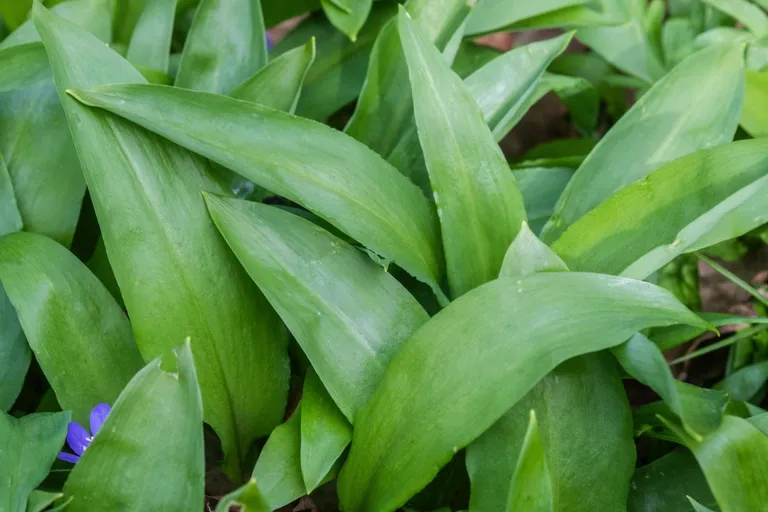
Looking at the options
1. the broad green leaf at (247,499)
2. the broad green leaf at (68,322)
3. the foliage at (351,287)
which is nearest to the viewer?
the broad green leaf at (247,499)

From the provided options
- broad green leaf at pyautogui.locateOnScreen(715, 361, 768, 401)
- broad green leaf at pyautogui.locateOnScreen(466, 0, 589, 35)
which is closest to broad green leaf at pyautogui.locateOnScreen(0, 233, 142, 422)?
broad green leaf at pyautogui.locateOnScreen(466, 0, 589, 35)

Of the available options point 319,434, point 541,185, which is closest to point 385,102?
point 541,185

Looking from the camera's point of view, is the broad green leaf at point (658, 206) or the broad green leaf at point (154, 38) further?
the broad green leaf at point (154, 38)

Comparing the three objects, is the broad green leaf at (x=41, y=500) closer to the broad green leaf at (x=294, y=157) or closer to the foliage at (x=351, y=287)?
the foliage at (x=351, y=287)

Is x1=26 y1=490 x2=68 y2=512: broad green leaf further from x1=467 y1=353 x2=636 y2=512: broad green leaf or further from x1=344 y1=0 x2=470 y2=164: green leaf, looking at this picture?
x1=344 y1=0 x2=470 y2=164: green leaf

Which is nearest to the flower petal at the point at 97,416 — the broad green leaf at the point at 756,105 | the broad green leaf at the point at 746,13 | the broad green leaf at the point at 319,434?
the broad green leaf at the point at 319,434

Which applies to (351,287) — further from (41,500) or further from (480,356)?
(41,500)
